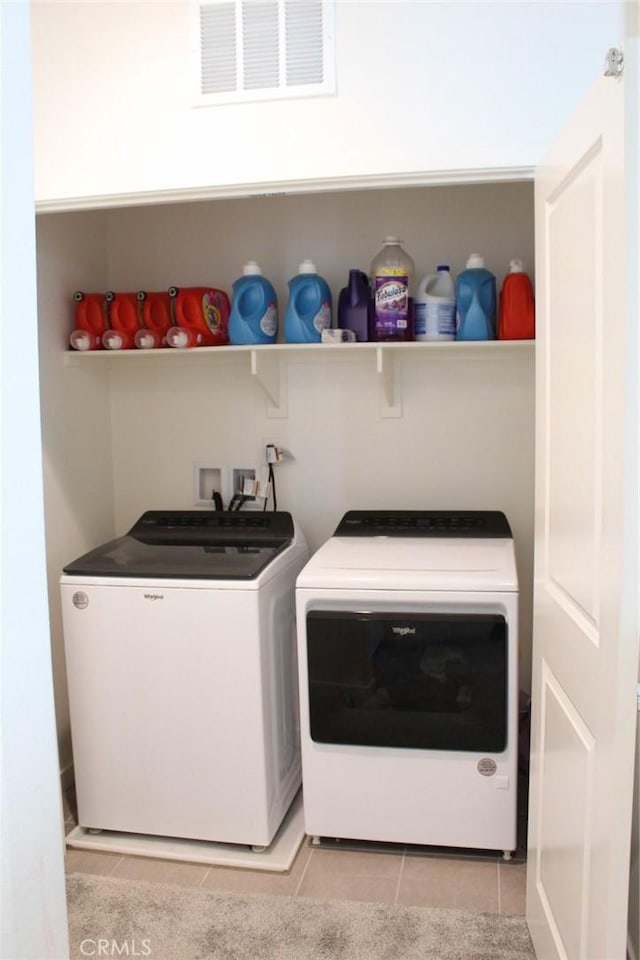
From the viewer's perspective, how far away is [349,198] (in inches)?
119

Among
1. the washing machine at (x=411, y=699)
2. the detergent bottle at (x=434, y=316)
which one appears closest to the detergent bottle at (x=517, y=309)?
the detergent bottle at (x=434, y=316)

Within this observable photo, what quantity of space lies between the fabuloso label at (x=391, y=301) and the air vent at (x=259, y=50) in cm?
72

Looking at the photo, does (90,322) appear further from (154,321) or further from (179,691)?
(179,691)

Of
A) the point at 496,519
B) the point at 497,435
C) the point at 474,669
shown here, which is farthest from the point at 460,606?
the point at 497,435

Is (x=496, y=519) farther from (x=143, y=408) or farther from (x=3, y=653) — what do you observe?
(x=3, y=653)

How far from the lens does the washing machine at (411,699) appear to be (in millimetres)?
2363

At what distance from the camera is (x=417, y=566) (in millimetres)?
2455

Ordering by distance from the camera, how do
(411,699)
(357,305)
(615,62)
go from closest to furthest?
(615,62)
(411,699)
(357,305)

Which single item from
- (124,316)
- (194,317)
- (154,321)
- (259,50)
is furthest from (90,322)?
(259,50)

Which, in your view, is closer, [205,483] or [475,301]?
[475,301]

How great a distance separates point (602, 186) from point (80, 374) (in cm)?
218

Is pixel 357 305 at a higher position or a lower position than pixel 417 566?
higher

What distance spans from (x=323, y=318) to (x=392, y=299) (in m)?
0.27

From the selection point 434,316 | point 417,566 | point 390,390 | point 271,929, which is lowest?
point 271,929
